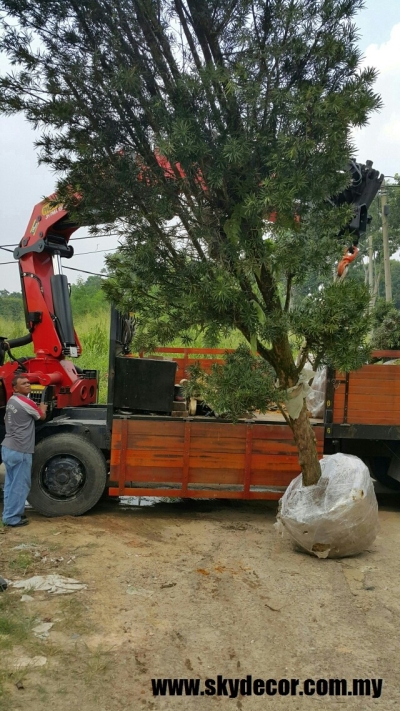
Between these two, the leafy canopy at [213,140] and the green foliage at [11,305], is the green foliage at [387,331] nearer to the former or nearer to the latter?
the leafy canopy at [213,140]

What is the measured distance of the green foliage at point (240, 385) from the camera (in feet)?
16.3

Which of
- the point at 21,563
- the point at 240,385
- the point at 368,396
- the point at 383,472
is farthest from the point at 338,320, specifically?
the point at 383,472

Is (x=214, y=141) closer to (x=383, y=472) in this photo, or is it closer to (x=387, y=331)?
(x=387, y=331)

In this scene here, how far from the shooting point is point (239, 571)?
5.13 meters

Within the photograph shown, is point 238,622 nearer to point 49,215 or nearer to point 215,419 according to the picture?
point 215,419

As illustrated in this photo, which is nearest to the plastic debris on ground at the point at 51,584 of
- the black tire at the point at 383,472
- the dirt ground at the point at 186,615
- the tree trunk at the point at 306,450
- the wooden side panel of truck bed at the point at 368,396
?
the dirt ground at the point at 186,615

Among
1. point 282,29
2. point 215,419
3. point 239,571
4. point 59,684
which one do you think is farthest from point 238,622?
point 282,29

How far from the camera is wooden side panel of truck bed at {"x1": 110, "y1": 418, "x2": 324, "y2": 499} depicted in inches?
254

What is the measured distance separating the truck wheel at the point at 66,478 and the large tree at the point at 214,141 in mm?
2397

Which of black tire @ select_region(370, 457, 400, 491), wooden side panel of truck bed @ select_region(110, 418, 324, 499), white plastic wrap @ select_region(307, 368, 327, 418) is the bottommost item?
black tire @ select_region(370, 457, 400, 491)

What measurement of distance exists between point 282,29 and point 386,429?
166 inches

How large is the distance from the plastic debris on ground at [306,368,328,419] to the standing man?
3137 mm

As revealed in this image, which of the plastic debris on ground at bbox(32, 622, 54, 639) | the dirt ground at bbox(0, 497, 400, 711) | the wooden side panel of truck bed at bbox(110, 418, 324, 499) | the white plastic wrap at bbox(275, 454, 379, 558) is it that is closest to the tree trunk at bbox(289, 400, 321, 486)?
the white plastic wrap at bbox(275, 454, 379, 558)

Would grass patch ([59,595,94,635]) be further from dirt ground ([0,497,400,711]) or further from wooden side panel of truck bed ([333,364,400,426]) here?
wooden side panel of truck bed ([333,364,400,426])
